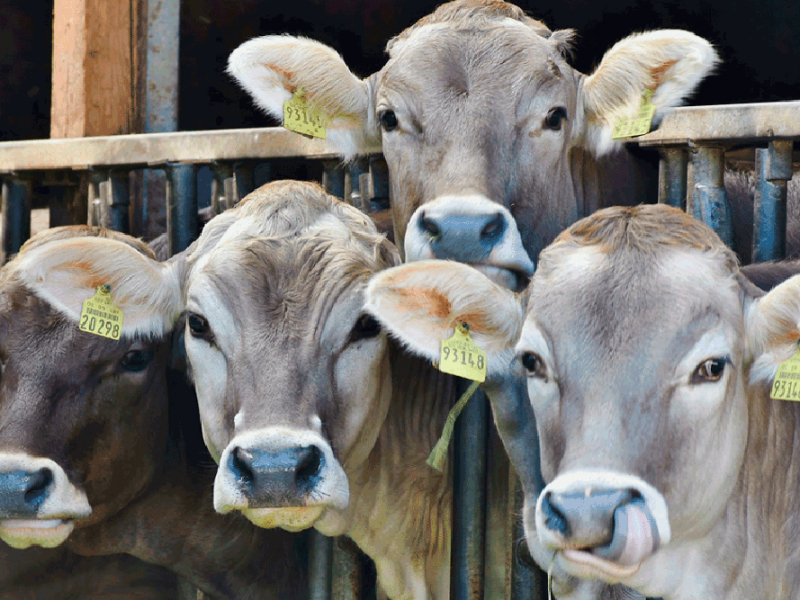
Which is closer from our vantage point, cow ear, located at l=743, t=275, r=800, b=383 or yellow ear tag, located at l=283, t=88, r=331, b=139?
cow ear, located at l=743, t=275, r=800, b=383

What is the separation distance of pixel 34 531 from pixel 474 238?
5.58 ft

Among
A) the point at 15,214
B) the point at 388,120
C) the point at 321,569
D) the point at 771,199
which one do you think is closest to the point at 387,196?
the point at 388,120

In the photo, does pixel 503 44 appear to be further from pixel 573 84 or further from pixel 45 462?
pixel 45 462

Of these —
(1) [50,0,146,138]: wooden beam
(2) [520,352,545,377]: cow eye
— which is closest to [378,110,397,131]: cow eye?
(2) [520,352,545,377]: cow eye

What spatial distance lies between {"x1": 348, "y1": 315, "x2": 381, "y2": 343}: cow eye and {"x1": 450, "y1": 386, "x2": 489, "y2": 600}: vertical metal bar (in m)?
0.65

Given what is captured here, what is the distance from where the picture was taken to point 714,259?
2.86 metres

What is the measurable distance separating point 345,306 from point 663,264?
99cm

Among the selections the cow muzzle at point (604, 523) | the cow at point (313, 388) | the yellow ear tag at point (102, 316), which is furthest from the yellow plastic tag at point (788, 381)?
the yellow ear tag at point (102, 316)

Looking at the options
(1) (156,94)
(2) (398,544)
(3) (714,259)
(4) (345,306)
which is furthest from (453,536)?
(1) (156,94)

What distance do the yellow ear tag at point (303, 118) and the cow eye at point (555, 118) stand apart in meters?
0.89

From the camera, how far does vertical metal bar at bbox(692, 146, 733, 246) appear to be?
3709 millimetres

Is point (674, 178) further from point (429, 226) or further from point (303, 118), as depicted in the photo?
point (303, 118)

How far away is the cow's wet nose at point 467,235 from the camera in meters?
3.29

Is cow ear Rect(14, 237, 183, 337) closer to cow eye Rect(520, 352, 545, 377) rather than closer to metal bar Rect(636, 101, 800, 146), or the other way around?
cow eye Rect(520, 352, 545, 377)
